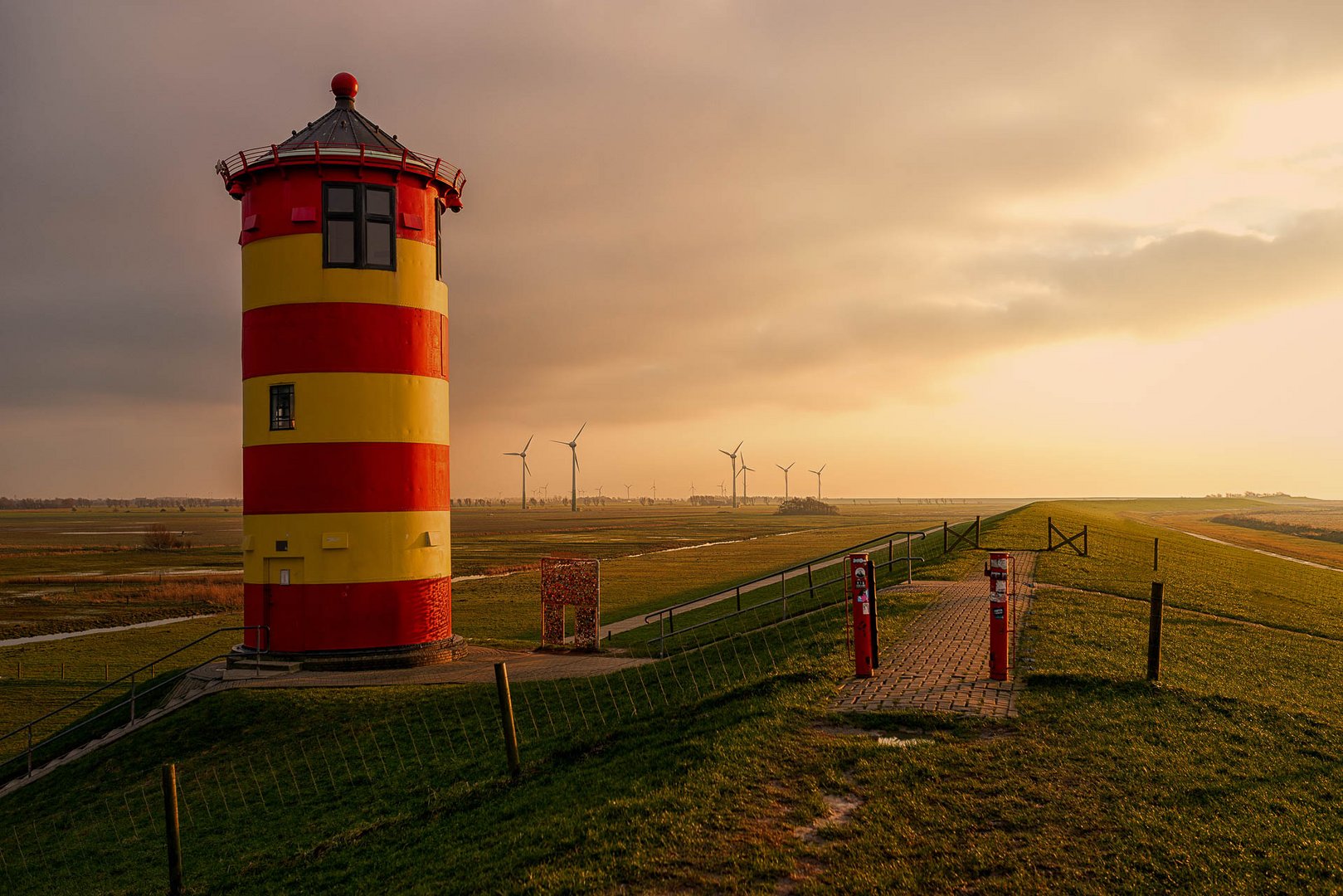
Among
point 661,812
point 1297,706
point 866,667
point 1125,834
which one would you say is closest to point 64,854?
point 661,812

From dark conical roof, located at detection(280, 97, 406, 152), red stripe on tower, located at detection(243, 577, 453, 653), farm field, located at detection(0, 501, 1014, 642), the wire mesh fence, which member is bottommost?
farm field, located at detection(0, 501, 1014, 642)

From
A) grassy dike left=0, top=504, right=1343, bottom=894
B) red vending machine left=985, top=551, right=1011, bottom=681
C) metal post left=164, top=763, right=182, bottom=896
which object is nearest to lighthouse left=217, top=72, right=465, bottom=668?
grassy dike left=0, top=504, right=1343, bottom=894

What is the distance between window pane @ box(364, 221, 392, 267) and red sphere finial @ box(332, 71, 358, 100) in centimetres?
470

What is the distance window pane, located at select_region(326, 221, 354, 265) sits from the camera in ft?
68.9

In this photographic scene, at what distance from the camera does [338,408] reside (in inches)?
816

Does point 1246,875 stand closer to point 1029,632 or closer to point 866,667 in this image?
point 866,667

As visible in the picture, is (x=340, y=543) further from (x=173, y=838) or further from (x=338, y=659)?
(x=173, y=838)

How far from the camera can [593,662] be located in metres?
20.9

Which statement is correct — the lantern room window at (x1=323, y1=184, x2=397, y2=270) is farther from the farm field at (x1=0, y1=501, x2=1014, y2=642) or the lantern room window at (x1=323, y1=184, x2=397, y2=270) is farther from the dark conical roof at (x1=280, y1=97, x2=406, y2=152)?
the farm field at (x1=0, y1=501, x2=1014, y2=642)

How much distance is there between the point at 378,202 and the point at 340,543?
8.29 meters

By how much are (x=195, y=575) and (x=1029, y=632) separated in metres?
54.8

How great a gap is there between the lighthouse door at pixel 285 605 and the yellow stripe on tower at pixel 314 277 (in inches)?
249

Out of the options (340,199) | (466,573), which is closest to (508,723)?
(340,199)

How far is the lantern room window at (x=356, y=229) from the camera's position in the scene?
69.1 ft
